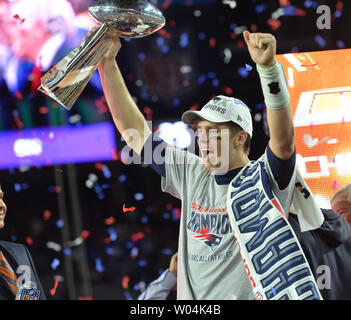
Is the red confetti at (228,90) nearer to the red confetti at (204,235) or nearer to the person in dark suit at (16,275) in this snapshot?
the red confetti at (204,235)

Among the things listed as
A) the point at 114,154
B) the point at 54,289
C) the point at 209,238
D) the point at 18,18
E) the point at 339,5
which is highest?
the point at 339,5

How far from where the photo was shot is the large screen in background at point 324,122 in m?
2.69

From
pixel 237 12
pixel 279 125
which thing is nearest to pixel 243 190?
pixel 279 125

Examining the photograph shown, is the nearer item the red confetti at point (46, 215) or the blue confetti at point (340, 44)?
the blue confetti at point (340, 44)

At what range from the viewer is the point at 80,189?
302cm

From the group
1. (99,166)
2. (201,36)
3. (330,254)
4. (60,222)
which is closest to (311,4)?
(201,36)

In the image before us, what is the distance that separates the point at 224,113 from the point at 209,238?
483 mm

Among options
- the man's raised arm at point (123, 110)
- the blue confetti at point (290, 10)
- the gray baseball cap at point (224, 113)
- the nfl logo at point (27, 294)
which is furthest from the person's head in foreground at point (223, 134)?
the nfl logo at point (27, 294)

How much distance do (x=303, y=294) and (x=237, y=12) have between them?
1.40 meters

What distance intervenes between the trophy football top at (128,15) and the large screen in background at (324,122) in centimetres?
81

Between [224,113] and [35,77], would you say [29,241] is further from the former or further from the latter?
[224,113]

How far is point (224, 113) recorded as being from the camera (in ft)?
7.43

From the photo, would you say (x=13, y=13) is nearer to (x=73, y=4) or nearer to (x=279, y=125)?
(x=73, y=4)
